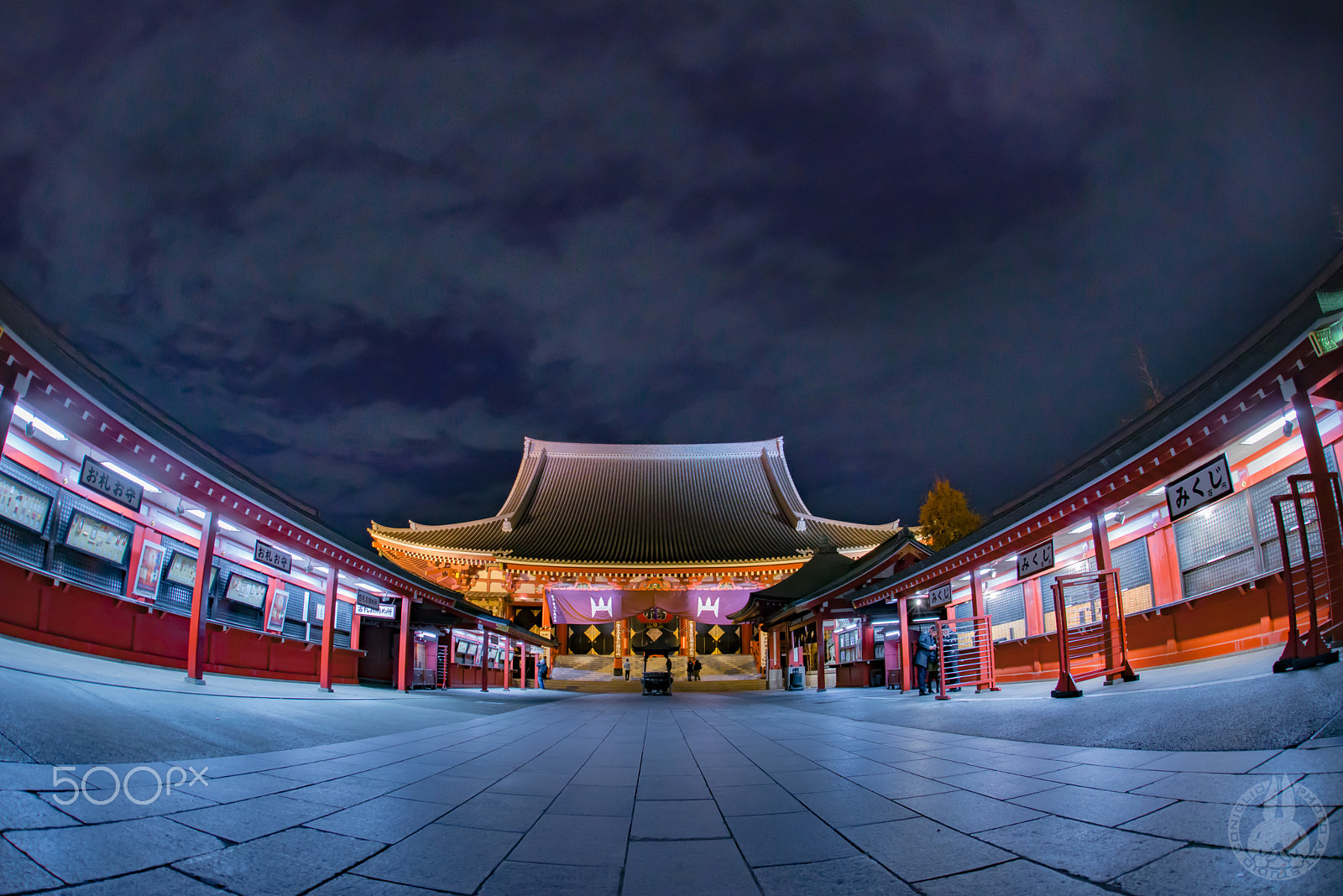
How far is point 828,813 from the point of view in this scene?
10.3 ft

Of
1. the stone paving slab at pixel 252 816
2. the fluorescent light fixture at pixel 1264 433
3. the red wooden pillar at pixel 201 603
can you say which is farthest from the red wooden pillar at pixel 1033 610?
the red wooden pillar at pixel 201 603

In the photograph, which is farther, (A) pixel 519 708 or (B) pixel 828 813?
(A) pixel 519 708

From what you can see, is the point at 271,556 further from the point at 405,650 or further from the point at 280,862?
the point at 280,862

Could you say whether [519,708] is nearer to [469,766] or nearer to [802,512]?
[469,766]

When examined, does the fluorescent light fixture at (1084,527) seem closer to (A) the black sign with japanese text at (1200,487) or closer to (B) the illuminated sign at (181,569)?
(A) the black sign with japanese text at (1200,487)

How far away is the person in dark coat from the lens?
13.1 meters

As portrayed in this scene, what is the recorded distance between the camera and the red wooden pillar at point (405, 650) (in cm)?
1536

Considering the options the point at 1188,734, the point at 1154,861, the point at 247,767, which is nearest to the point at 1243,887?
the point at 1154,861

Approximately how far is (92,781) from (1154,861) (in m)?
4.58

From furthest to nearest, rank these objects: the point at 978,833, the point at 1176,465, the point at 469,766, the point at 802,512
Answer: the point at 802,512 → the point at 1176,465 → the point at 469,766 → the point at 978,833

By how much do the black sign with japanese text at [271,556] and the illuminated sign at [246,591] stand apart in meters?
2.46

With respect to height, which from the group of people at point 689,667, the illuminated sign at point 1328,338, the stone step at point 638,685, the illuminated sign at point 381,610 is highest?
the illuminated sign at point 1328,338

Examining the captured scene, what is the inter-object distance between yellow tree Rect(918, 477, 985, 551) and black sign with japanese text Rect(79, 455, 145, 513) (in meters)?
28.7

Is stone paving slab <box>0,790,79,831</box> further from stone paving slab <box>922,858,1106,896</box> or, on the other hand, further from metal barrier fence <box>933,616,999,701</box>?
metal barrier fence <box>933,616,999,701</box>
